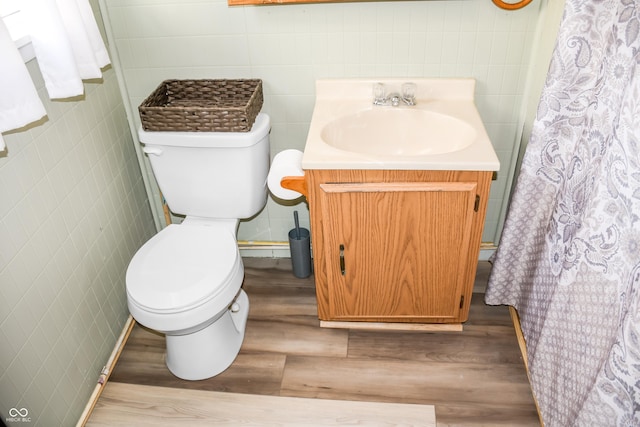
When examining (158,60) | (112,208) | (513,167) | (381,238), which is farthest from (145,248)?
(513,167)

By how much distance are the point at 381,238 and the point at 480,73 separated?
2.35 feet

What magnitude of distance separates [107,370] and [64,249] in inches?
21.2

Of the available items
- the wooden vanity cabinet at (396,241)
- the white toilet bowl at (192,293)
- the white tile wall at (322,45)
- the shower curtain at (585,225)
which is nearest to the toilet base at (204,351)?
the white toilet bowl at (192,293)

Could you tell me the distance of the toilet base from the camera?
1.76 metres

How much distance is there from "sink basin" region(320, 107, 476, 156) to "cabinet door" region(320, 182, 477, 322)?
0.85ft

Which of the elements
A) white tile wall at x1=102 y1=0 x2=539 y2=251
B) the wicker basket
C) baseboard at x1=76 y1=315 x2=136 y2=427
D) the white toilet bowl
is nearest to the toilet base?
the white toilet bowl

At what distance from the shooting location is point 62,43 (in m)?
1.28

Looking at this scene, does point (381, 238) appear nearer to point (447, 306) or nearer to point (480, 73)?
point (447, 306)

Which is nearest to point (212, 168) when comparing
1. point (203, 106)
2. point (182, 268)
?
point (203, 106)

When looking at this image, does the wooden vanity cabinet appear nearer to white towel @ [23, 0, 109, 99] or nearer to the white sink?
the white sink

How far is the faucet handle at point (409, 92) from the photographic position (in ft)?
5.85

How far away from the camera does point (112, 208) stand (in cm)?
189

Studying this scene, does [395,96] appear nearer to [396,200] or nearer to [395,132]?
[395,132]

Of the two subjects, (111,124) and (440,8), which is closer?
(440,8)
